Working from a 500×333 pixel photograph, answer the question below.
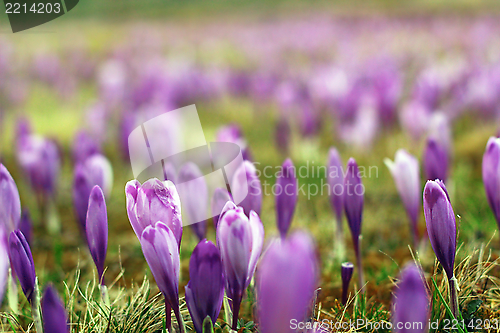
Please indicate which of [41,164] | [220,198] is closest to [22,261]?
[220,198]

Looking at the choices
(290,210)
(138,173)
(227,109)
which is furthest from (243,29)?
(290,210)

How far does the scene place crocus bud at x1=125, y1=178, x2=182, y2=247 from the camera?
104 cm

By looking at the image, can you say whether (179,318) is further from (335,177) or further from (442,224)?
(335,177)

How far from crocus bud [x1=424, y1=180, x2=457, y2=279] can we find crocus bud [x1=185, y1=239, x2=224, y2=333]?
1.63 feet

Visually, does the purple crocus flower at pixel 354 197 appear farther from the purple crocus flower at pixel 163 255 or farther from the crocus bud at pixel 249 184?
the purple crocus flower at pixel 163 255

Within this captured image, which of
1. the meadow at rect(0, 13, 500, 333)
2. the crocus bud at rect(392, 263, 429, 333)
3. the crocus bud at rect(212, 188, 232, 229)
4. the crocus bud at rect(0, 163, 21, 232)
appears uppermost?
the crocus bud at rect(0, 163, 21, 232)

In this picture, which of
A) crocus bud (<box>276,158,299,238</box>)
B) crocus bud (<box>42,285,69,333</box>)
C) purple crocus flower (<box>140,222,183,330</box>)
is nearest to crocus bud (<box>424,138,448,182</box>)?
crocus bud (<box>276,158,299,238</box>)

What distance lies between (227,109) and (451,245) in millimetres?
4769

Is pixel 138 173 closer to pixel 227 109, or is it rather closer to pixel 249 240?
pixel 249 240

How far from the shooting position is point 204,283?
992 millimetres

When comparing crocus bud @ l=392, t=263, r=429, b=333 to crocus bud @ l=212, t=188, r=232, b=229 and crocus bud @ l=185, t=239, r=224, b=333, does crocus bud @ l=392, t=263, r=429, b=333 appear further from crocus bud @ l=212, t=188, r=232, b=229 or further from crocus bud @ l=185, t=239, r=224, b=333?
crocus bud @ l=212, t=188, r=232, b=229

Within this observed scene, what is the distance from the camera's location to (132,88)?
17.7ft

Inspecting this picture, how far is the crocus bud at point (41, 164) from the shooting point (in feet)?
7.64

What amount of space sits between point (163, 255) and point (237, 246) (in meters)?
0.16
